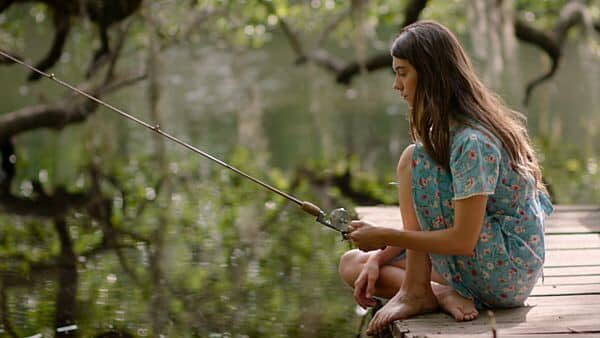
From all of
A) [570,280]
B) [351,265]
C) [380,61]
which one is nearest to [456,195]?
[351,265]

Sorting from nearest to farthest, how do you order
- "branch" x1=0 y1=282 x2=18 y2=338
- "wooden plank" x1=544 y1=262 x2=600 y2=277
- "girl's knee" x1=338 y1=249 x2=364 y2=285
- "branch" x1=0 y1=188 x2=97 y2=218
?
"girl's knee" x1=338 y1=249 x2=364 y2=285 < "wooden plank" x1=544 y1=262 x2=600 y2=277 < "branch" x1=0 y1=282 x2=18 y2=338 < "branch" x1=0 y1=188 x2=97 y2=218

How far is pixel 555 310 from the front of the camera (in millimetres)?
2844

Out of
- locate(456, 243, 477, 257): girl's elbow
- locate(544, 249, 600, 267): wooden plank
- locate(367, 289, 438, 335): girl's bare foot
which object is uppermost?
locate(456, 243, 477, 257): girl's elbow

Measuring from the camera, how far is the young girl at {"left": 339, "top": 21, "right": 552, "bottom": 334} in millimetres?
2615

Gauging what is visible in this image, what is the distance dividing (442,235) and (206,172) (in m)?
6.30

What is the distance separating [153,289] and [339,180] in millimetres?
3840

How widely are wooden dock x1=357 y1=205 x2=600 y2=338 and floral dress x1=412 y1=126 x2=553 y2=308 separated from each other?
9cm

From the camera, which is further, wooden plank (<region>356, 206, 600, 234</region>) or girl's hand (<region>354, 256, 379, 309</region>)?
wooden plank (<region>356, 206, 600, 234</region>)

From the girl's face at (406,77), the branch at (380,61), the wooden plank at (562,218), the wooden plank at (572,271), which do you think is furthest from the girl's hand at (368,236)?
the branch at (380,61)

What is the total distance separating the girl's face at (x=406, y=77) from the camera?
8.89 ft

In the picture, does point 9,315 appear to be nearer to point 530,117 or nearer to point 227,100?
point 530,117

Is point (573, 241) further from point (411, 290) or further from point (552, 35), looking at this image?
point (552, 35)

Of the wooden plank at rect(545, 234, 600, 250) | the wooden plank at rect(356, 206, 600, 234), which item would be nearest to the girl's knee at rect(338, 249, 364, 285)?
the wooden plank at rect(545, 234, 600, 250)

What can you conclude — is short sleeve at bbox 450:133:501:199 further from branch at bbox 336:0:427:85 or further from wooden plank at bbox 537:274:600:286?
branch at bbox 336:0:427:85
